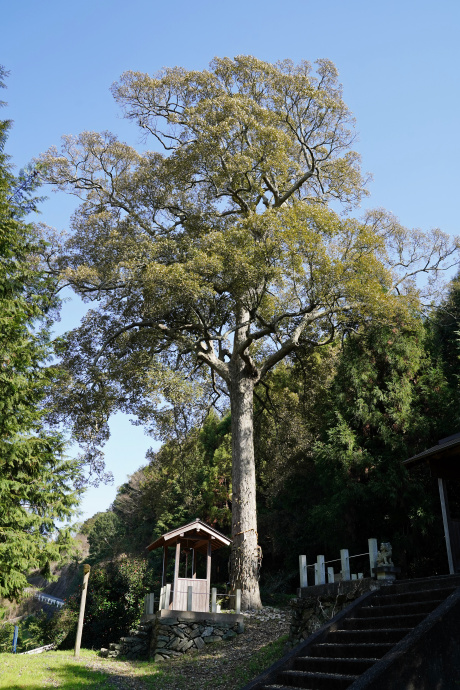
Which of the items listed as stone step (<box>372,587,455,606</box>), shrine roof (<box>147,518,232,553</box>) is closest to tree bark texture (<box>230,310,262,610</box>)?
shrine roof (<box>147,518,232,553</box>)

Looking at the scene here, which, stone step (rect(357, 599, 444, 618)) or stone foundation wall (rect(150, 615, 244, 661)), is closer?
stone step (rect(357, 599, 444, 618))

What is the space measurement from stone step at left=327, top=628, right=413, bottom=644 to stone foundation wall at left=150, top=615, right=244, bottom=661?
21.1 ft

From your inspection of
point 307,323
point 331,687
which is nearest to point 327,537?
point 307,323

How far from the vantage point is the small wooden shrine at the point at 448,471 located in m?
9.43

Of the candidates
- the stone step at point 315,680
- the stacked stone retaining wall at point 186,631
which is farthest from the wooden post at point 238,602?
the stone step at point 315,680

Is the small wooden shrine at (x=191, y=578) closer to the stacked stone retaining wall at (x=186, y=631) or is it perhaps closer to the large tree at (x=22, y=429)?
the stacked stone retaining wall at (x=186, y=631)

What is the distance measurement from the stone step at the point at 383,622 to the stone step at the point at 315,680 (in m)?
1.10

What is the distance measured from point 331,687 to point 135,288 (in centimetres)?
1197

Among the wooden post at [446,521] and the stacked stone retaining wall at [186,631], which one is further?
the stacked stone retaining wall at [186,631]

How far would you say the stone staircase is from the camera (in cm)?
596

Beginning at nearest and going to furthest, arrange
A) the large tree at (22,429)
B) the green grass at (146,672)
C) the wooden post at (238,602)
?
the large tree at (22,429) → the green grass at (146,672) → the wooden post at (238,602)

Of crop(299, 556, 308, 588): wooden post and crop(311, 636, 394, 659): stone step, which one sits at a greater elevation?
crop(299, 556, 308, 588): wooden post

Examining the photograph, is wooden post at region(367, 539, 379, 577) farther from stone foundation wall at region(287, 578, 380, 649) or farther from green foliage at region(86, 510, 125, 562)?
green foliage at region(86, 510, 125, 562)

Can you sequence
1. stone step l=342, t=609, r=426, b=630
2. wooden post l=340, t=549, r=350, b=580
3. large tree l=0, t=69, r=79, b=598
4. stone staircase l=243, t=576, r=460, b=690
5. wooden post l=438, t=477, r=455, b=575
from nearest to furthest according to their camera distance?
stone staircase l=243, t=576, r=460, b=690 → stone step l=342, t=609, r=426, b=630 → large tree l=0, t=69, r=79, b=598 → wooden post l=438, t=477, r=455, b=575 → wooden post l=340, t=549, r=350, b=580
